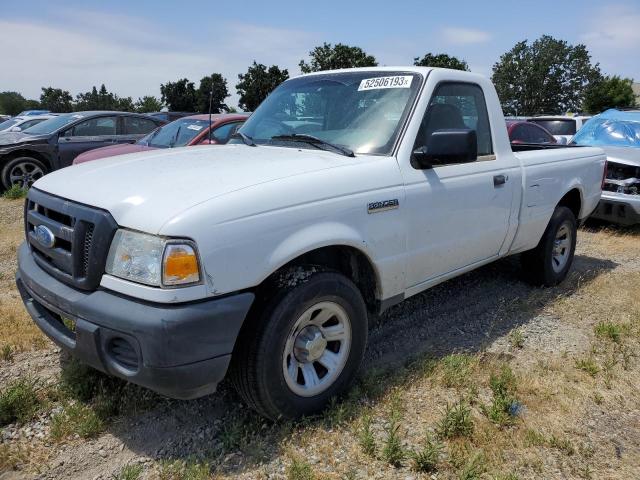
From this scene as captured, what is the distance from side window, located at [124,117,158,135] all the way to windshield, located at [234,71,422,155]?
7538mm

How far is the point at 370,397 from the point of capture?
314 cm

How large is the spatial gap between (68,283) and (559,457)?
2.58m

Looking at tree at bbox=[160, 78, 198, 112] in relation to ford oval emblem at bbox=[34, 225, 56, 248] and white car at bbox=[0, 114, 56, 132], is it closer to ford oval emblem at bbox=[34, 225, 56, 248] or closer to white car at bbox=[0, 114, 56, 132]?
white car at bbox=[0, 114, 56, 132]

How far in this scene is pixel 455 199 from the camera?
3.55 m

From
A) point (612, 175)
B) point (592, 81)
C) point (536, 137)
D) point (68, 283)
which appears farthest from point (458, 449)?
point (592, 81)

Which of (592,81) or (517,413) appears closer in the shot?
(517,413)

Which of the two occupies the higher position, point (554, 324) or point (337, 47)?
point (337, 47)

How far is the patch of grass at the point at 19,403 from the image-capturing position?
2.86 m

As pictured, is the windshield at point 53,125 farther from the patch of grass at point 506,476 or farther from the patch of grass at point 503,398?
the patch of grass at point 506,476

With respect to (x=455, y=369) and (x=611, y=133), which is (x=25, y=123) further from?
(x=455, y=369)

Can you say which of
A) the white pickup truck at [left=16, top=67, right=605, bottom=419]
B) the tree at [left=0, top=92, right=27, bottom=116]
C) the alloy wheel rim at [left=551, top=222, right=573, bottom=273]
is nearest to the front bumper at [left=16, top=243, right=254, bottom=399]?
the white pickup truck at [left=16, top=67, right=605, bottom=419]

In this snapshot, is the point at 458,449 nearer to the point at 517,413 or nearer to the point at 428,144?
the point at 517,413

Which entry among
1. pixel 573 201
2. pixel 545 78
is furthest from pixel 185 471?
pixel 545 78

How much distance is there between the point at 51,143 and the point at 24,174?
2.53ft
